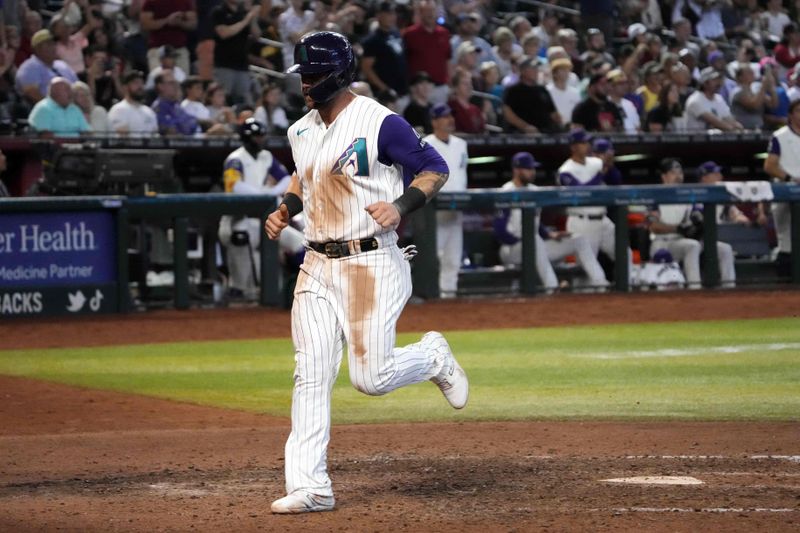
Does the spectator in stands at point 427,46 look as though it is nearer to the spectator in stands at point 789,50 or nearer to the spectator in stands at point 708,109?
the spectator in stands at point 708,109

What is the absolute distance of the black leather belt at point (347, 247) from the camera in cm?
555

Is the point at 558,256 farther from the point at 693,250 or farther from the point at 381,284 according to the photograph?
the point at 381,284

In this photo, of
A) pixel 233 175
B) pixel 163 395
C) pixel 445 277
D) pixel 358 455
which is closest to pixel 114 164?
pixel 233 175

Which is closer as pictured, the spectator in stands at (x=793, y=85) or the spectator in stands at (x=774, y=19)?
the spectator in stands at (x=793, y=85)

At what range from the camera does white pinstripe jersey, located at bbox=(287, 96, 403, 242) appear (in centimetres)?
554

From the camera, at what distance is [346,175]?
5.54 m

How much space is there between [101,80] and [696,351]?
7829mm

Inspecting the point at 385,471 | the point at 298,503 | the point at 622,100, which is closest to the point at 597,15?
the point at 622,100

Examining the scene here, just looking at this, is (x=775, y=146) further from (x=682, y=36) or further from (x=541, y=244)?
(x=682, y=36)

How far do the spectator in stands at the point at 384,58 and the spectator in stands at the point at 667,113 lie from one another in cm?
344

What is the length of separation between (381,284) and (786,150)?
11.7 meters

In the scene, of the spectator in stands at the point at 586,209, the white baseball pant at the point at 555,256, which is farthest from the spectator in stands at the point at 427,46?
the white baseball pant at the point at 555,256

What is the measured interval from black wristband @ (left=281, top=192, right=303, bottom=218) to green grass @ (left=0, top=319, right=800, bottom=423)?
2664mm

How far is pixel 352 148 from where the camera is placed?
552 centimetres
